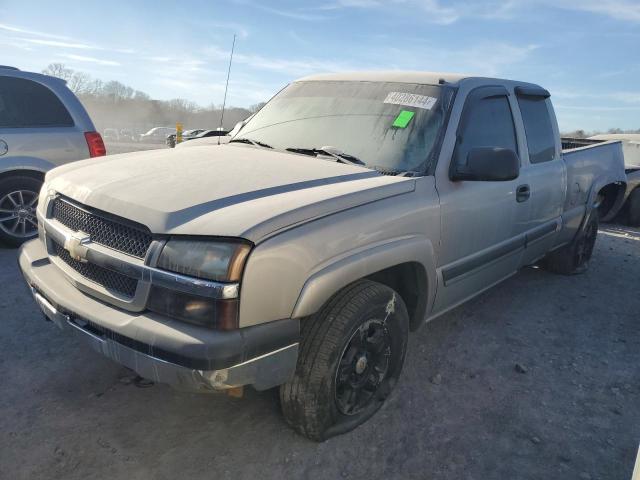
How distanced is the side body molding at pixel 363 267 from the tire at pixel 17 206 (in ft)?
14.0

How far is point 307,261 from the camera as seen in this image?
199 cm

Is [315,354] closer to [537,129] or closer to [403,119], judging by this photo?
[403,119]

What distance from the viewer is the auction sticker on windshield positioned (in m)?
3.01

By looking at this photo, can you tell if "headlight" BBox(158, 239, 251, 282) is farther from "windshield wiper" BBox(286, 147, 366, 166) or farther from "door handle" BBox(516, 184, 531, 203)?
"door handle" BBox(516, 184, 531, 203)

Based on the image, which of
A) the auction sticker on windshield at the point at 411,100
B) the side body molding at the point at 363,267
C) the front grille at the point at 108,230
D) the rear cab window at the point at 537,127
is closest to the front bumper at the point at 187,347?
the side body molding at the point at 363,267

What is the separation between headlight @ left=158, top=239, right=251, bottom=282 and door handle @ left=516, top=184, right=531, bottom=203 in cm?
236

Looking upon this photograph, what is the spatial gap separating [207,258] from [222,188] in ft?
1.56

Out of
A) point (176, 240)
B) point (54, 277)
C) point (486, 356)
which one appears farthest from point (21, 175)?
point (486, 356)

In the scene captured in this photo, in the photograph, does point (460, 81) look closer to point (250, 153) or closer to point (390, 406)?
point (250, 153)

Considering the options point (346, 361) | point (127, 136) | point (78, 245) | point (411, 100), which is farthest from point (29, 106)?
point (127, 136)

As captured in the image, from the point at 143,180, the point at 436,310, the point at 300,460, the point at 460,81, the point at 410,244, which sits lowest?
the point at 300,460

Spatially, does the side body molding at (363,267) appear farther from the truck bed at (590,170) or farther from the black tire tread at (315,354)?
the truck bed at (590,170)

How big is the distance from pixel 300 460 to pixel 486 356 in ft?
5.60

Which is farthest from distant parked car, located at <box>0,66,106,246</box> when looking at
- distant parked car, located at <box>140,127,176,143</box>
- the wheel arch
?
distant parked car, located at <box>140,127,176,143</box>
